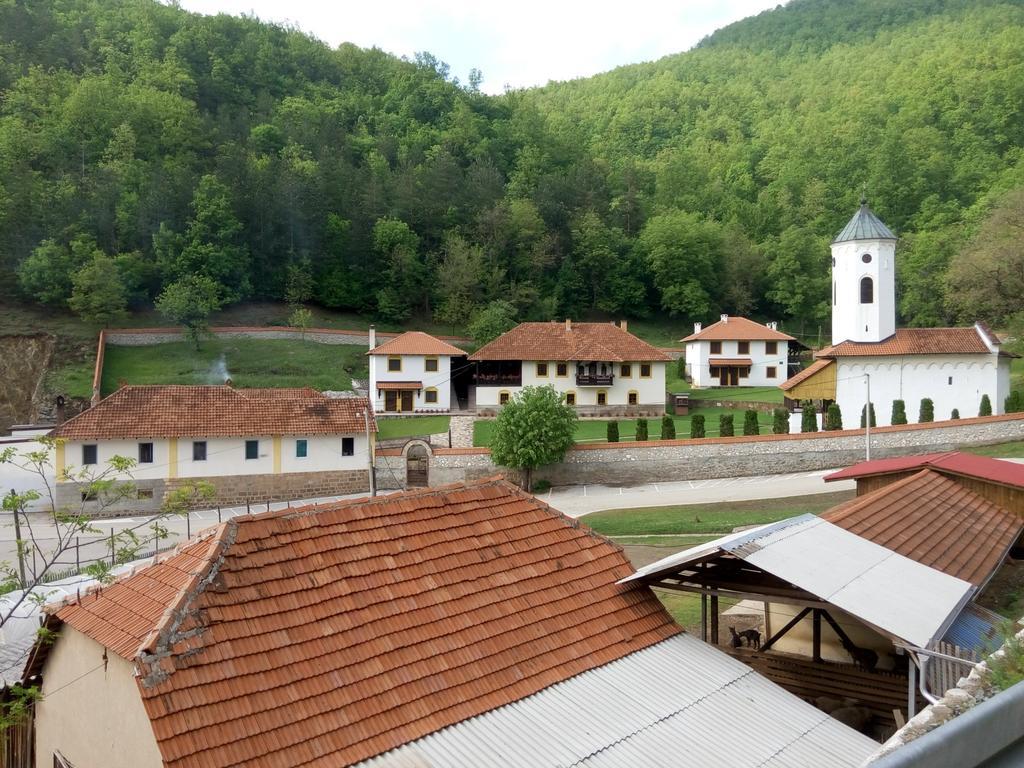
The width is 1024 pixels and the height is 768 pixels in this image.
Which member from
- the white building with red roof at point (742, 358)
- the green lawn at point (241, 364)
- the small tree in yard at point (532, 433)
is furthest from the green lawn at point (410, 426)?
the white building with red roof at point (742, 358)

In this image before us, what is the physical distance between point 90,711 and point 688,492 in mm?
24925

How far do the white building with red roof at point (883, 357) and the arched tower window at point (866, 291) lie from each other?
1.8 inches

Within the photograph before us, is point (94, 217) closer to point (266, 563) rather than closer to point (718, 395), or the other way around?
point (718, 395)

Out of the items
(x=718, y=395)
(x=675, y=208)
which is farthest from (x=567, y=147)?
(x=718, y=395)

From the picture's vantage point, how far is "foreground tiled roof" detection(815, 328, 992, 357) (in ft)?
120

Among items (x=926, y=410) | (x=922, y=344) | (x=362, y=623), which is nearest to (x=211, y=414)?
(x=362, y=623)

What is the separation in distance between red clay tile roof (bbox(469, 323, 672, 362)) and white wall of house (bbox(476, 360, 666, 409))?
22.2 inches

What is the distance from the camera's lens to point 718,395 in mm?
48875

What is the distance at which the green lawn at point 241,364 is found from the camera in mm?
47188

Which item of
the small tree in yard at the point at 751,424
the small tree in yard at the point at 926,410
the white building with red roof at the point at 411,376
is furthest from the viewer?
the white building with red roof at the point at 411,376

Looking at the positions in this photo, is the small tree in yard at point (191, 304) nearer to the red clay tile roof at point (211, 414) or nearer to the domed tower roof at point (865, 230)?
the red clay tile roof at point (211, 414)

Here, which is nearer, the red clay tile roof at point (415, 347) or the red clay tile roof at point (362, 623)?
the red clay tile roof at point (362, 623)

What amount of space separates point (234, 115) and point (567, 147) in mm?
34682

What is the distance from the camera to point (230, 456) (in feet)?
104
